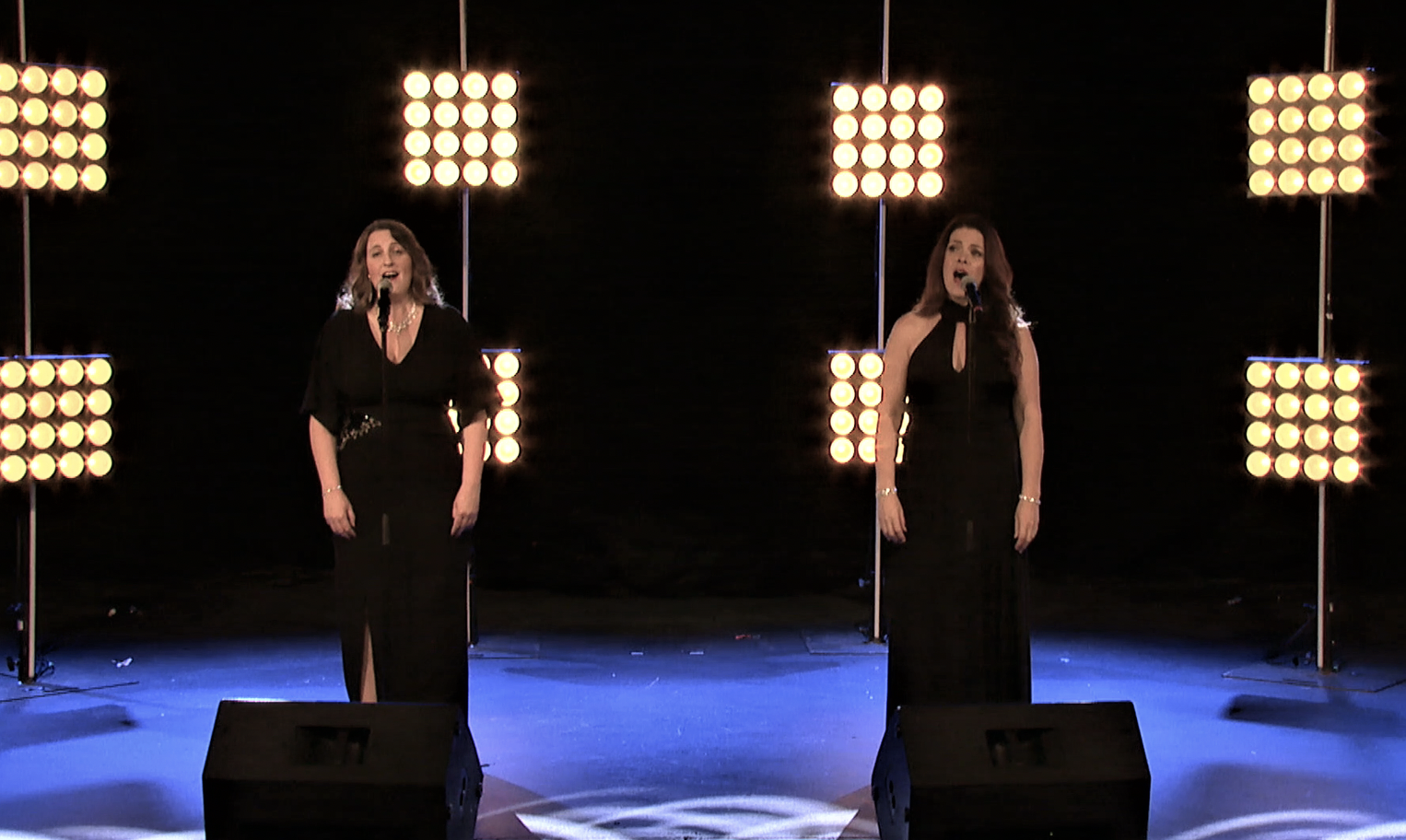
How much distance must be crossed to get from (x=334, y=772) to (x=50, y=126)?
2802 mm

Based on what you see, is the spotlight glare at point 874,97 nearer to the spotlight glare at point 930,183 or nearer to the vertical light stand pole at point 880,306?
the vertical light stand pole at point 880,306

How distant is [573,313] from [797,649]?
173 cm

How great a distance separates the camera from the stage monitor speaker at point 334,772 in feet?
9.88

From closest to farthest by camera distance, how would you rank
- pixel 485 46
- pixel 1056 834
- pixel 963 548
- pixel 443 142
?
pixel 1056 834, pixel 963 548, pixel 443 142, pixel 485 46

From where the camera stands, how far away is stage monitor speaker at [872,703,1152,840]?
9.85 feet

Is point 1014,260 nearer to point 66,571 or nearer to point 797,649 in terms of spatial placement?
point 797,649

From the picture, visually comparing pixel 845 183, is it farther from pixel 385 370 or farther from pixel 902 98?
pixel 385 370

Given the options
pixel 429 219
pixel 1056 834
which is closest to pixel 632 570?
pixel 429 219

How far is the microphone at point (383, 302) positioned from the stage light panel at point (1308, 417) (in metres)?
3.00

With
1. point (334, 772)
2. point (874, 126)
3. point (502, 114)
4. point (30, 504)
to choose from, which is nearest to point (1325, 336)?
point (874, 126)

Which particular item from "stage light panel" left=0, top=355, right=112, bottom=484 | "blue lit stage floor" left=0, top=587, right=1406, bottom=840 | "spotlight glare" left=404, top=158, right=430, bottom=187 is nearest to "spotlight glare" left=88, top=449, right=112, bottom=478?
"stage light panel" left=0, top=355, right=112, bottom=484

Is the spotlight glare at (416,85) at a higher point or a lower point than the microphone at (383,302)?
higher

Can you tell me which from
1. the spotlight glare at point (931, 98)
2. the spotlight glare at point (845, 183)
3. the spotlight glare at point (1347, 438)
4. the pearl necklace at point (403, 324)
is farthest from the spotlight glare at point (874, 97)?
the pearl necklace at point (403, 324)

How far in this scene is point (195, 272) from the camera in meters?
6.41
